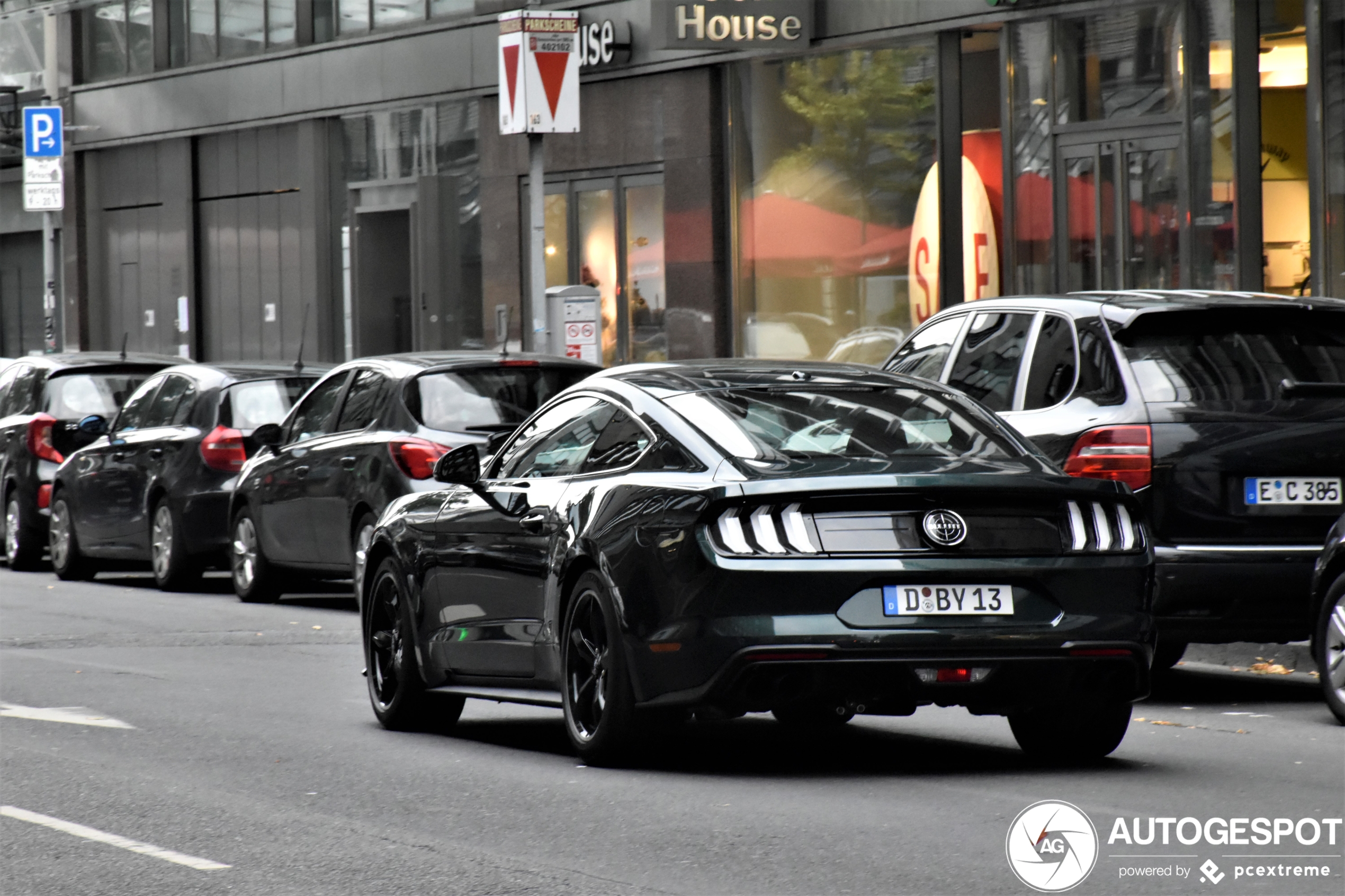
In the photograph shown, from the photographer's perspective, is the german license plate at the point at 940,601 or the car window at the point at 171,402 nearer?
the german license plate at the point at 940,601

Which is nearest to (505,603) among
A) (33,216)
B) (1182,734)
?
(1182,734)

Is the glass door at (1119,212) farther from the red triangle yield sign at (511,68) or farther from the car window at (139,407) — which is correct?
the car window at (139,407)

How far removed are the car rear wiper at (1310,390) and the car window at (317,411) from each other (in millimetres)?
6912

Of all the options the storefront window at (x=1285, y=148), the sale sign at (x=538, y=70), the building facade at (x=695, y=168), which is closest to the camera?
the sale sign at (x=538, y=70)

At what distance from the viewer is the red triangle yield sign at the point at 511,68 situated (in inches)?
739

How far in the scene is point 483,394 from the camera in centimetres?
1416

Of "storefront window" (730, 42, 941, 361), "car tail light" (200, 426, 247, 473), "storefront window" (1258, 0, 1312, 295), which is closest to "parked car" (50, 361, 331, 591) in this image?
"car tail light" (200, 426, 247, 473)

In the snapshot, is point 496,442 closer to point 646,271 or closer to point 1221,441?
point 1221,441

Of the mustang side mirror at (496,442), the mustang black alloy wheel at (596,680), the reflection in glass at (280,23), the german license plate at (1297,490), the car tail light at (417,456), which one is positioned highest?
the reflection in glass at (280,23)

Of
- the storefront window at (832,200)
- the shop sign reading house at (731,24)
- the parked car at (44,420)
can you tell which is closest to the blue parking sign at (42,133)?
the storefront window at (832,200)

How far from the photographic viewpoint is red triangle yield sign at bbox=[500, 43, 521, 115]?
1878 centimetres

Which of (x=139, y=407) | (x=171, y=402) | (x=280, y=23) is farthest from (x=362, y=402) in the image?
(x=280, y=23)

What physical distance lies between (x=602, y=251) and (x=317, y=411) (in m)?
11.4

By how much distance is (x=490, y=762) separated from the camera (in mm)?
8625
